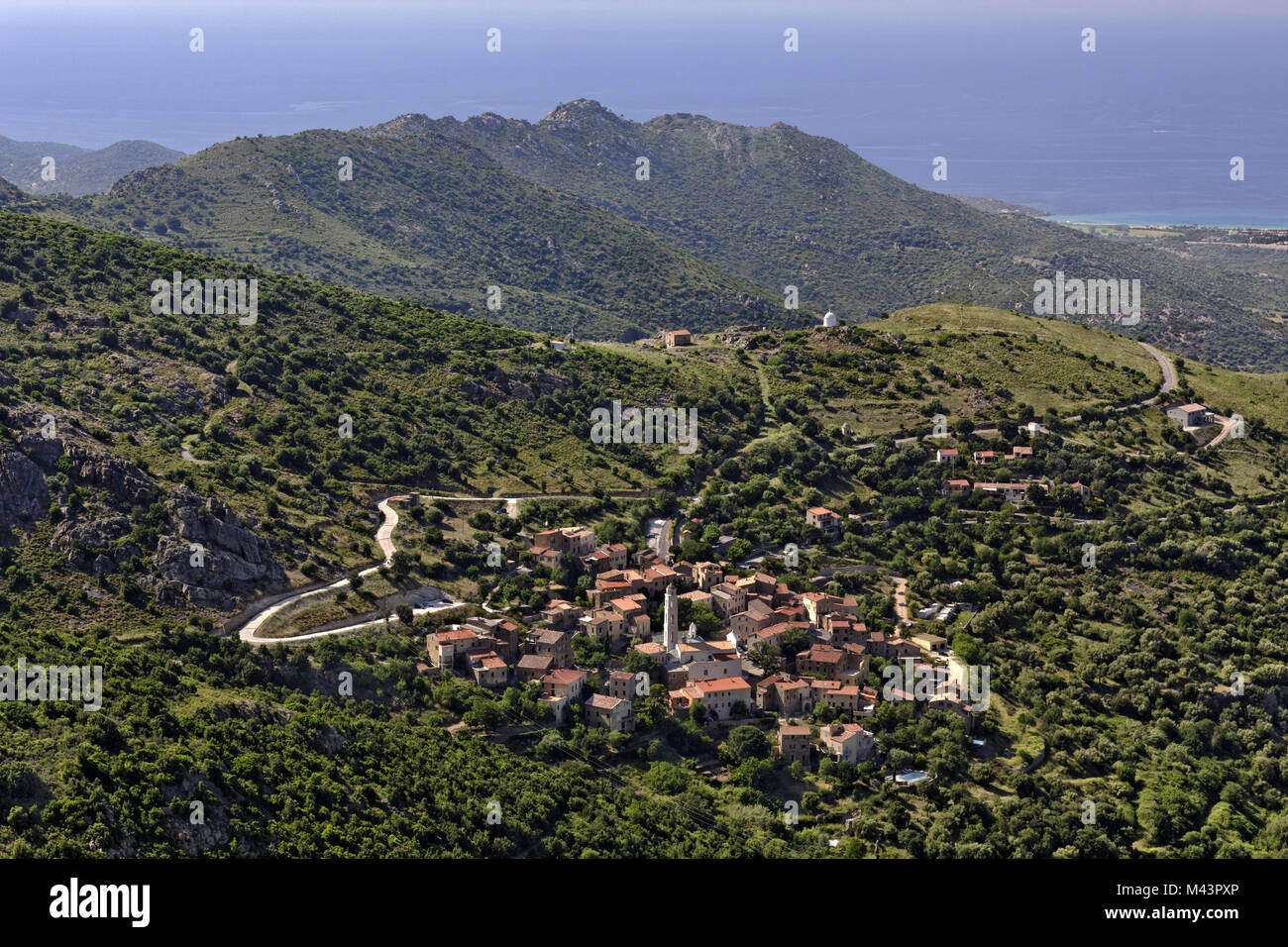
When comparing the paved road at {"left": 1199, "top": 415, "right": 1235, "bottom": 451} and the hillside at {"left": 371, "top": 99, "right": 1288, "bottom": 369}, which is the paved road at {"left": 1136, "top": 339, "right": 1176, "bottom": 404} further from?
the hillside at {"left": 371, "top": 99, "right": 1288, "bottom": 369}

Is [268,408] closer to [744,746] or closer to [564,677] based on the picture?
[564,677]

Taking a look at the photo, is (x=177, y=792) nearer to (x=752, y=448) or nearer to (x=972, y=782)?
(x=972, y=782)

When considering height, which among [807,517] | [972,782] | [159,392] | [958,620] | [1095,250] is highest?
[1095,250]

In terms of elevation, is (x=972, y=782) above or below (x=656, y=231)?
below

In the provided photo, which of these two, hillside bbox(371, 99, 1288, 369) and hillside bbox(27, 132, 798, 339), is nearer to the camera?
hillside bbox(27, 132, 798, 339)

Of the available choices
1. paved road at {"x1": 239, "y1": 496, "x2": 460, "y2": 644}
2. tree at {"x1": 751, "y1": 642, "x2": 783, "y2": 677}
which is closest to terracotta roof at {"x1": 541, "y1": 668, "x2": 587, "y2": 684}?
paved road at {"x1": 239, "y1": 496, "x2": 460, "y2": 644}

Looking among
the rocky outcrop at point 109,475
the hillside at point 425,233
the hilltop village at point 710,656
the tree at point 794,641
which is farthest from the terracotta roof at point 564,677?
the hillside at point 425,233
